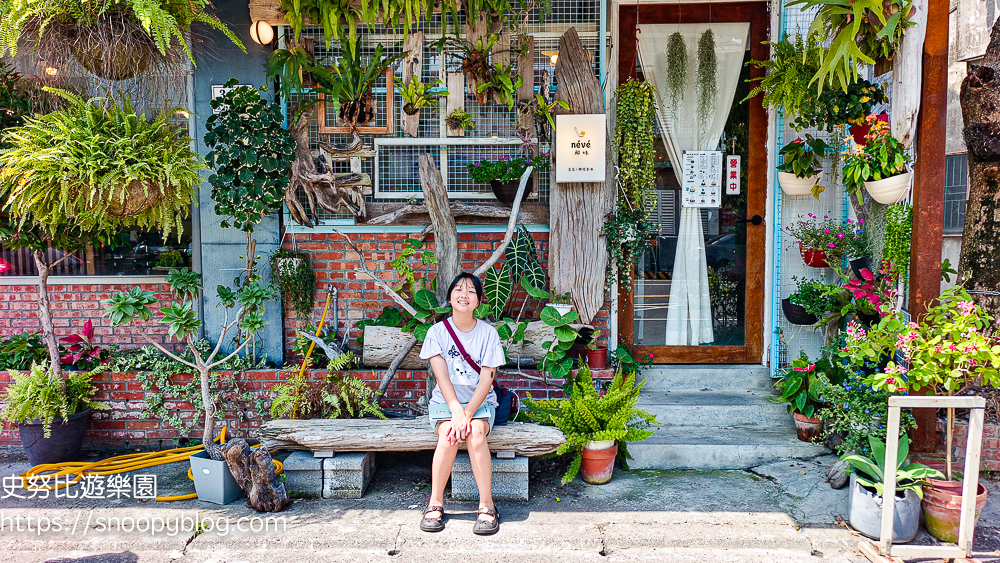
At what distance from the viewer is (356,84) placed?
Answer: 4.68m

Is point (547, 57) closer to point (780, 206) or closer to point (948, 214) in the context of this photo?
point (780, 206)

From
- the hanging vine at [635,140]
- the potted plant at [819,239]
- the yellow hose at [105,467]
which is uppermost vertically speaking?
the hanging vine at [635,140]

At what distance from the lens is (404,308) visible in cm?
464

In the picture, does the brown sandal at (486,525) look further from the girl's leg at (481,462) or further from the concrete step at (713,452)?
the concrete step at (713,452)

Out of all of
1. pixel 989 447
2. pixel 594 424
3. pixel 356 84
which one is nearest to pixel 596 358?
pixel 594 424

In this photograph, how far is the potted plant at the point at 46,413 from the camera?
14.1 feet

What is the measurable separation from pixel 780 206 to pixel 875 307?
1096 millimetres

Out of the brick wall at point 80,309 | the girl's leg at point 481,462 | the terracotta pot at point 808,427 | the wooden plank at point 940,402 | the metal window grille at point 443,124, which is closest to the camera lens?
the wooden plank at point 940,402

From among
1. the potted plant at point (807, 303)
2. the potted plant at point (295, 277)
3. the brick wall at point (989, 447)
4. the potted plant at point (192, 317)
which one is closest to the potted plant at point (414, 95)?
the potted plant at point (295, 277)

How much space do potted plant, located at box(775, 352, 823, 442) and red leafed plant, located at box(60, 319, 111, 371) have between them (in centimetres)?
501

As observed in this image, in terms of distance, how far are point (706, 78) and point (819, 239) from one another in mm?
1542

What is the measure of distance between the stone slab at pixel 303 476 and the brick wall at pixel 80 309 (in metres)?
1.84

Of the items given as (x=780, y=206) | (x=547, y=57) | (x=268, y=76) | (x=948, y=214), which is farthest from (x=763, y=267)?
(x=268, y=76)

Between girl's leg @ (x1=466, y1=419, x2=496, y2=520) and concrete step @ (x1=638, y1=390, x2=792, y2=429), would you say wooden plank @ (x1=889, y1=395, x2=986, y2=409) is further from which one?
girl's leg @ (x1=466, y1=419, x2=496, y2=520)
